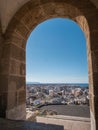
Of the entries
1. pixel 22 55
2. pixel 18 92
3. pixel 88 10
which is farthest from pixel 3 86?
pixel 88 10

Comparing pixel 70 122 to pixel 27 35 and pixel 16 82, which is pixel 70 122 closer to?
pixel 16 82

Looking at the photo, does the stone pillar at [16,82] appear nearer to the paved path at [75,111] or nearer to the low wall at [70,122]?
the low wall at [70,122]

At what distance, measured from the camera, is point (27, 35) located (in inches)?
119

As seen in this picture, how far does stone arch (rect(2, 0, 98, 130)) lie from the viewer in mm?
2126

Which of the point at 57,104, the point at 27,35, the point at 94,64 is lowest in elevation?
the point at 57,104

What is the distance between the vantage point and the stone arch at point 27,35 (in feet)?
6.97

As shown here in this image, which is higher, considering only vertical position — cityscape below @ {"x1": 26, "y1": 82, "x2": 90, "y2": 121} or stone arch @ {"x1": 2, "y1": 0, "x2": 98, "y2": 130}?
stone arch @ {"x1": 2, "y1": 0, "x2": 98, "y2": 130}

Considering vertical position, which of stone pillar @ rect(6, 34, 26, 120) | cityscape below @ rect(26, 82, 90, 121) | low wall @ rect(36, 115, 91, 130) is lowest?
cityscape below @ rect(26, 82, 90, 121)

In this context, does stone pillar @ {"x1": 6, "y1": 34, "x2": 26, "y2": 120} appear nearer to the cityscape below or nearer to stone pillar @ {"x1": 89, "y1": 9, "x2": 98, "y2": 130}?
the cityscape below

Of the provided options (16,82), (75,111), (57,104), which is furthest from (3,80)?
(57,104)

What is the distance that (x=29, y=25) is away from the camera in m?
2.88

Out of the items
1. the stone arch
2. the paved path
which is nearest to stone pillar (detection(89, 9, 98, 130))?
the stone arch

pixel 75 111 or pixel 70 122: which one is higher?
pixel 70 122

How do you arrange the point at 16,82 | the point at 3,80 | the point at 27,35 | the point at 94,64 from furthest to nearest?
the point at 27,35 → the point at 16,82 → the point at 3,80 → the point at 94,64
